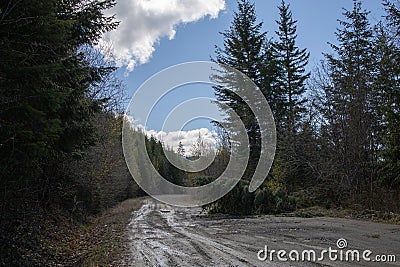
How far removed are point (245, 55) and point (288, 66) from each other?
3.89 metres

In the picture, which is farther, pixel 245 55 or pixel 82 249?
pixel 245 55

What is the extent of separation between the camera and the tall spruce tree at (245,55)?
27178mm

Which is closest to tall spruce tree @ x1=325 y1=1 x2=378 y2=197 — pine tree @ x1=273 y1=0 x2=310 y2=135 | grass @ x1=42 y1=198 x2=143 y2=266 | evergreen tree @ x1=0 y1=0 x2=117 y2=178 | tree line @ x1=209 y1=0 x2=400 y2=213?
tree line @ x1=209 y1=0 x2=400 y2=213

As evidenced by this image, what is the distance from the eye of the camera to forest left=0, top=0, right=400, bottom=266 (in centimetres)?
629

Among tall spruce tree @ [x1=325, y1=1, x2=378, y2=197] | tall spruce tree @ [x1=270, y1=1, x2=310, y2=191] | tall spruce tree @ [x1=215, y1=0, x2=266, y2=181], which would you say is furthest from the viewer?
tall spruce tree @ [x1=215, y1=0, x2=266, y2=181]

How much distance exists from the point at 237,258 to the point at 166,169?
48514mm

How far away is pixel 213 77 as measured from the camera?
28.5 metres

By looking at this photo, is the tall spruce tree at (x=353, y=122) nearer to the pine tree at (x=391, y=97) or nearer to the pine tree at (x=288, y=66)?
the pine tree at (x=391, y=97)

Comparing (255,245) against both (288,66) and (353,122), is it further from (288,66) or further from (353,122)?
(288,66)

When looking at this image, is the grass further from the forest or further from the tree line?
the tree line

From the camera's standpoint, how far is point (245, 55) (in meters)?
28.9

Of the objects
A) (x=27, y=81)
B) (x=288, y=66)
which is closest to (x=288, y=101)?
(x=288, y=66)

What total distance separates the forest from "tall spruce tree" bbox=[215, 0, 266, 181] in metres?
0.09

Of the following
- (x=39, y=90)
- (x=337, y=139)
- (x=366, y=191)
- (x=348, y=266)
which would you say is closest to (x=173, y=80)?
(x=337, y=139)
